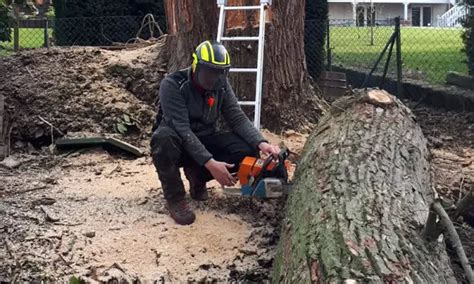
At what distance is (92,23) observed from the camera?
11.9 m

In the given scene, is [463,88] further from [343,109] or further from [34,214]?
[34,214]

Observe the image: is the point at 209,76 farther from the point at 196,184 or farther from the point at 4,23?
the point at 4,23

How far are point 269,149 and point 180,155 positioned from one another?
609 mm

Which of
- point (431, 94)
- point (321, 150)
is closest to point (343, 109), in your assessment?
point (321, 150)

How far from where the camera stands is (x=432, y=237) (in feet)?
11.7

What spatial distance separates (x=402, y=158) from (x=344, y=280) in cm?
201

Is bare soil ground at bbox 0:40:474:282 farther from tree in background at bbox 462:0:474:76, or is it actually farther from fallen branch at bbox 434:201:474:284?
tree in background at bbox 462:0:474:76

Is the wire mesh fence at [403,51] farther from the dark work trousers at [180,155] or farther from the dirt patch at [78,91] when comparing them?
the dark work trousers at [180,155]

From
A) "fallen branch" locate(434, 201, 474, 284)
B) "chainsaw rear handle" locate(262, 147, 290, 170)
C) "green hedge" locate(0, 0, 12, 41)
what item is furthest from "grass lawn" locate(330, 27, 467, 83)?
"fallen branch" locate(434, 201, 474, 284)

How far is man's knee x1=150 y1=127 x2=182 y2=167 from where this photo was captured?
471 centimetres

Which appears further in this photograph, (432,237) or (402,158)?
(402,158)

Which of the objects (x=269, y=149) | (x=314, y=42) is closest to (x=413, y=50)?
(x=314, y=42)

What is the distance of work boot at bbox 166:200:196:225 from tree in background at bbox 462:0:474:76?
23.1 ft

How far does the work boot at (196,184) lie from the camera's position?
5.09m
